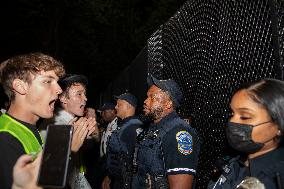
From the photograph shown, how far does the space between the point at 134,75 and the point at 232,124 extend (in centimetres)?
672

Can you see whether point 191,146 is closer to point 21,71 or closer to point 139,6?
point 21,71

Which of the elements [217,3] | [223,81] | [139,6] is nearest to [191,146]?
[223,81]

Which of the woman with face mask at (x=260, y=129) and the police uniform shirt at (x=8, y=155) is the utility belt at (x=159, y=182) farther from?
the police uniform shirt at (x=8, y=155)

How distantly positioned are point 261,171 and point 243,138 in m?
0.24

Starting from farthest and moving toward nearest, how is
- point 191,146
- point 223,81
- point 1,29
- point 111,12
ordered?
point 111,12
point 1,29
point 223,81
point 191,146

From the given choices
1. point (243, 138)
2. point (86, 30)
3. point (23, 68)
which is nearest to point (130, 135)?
point (23, 68)

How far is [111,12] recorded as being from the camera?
25.0 m

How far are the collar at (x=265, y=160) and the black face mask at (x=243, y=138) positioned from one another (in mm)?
72

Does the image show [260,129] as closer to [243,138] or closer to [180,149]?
[243,138]

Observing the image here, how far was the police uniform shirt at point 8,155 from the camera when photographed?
2402mm

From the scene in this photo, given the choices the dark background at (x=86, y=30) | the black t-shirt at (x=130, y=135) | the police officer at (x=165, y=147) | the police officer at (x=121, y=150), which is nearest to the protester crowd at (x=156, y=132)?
the police officer at (x=165, y=147)

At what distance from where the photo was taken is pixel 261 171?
2535 mm

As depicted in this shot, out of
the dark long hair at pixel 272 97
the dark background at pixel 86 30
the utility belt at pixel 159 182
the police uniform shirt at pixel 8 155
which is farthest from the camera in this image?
the dark background at pixel 86 30

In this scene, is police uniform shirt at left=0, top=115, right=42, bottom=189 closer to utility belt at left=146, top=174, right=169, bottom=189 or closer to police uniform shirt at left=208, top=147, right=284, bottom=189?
police uniform shirt at left=208, top=147, right=284, bottom=189
